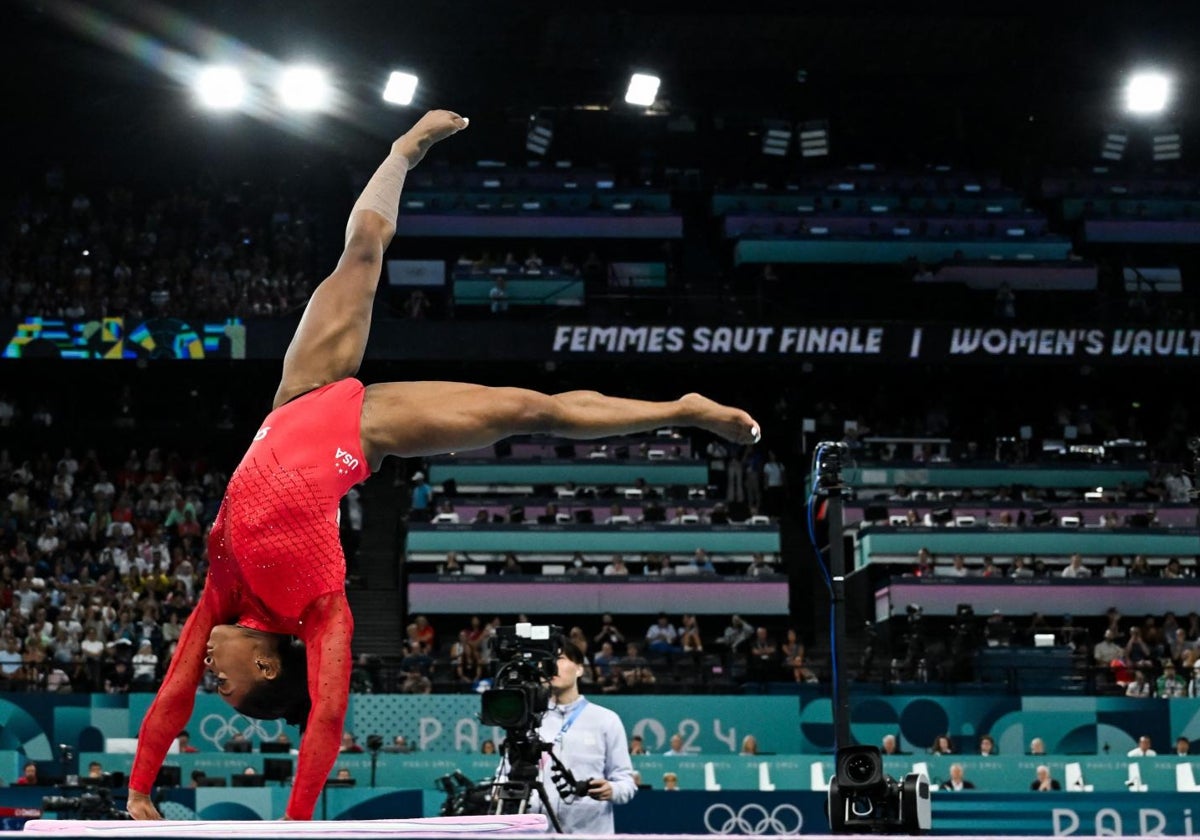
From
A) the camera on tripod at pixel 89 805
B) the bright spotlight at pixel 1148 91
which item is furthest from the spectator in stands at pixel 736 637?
the bright spotlight at pixel 1148 91

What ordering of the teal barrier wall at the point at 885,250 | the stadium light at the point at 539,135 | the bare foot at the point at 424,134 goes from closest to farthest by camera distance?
the bare foot at the point at 424,134, the teal barrier wall at the point at 885,250, the stadium light at the point at 539,135

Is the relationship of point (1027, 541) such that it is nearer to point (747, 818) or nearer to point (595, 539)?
point (595, 539)

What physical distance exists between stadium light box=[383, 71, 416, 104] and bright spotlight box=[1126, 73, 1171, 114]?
13057 mm

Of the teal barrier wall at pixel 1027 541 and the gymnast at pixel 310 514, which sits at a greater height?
the teal barrier wall at pixel 1027 541

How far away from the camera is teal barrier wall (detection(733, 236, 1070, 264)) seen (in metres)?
26.3

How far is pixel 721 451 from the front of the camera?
24.1 metres

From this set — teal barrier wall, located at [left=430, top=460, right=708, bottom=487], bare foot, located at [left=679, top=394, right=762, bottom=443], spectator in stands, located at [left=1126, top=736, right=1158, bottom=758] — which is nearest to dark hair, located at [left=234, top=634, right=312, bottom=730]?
bare foot, located at [left=679, top=394, right=762, bottom=443]

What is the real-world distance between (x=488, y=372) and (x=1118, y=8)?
42.6ft

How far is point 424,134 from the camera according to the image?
6.18 m

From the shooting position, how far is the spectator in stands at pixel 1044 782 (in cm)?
1300

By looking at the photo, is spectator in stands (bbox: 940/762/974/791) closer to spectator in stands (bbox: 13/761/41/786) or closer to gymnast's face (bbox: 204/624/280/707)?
spectator in stands (bbox: 13/761/41/786)

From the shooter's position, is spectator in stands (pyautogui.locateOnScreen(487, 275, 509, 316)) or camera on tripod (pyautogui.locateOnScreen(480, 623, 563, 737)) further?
spectator in stands (pyautogui.locateOnScreen(487, 275, 509, 316))

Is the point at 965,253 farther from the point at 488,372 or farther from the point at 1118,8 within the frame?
the point at 488,372

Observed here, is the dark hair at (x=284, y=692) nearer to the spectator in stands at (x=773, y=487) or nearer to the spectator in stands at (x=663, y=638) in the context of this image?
the spectator in stands at (x=663, y=638)
